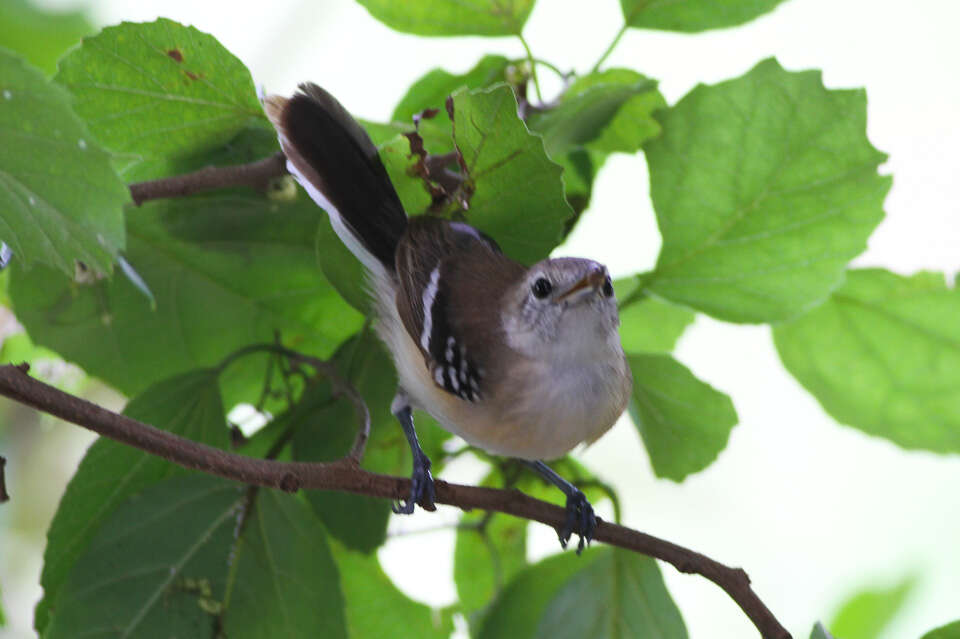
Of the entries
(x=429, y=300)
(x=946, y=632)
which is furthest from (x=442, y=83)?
(x=946, y=632)

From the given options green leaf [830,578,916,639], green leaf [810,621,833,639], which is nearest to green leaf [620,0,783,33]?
green leaf [810,621,833,639]

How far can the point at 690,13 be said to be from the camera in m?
0.70

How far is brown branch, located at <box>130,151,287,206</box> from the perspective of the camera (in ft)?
1.96

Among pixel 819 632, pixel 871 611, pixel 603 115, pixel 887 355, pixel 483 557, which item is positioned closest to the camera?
pixel 819 632

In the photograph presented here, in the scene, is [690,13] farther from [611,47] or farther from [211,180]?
[211,180]

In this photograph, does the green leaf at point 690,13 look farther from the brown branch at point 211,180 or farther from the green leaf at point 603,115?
the brown branch at point 211,180

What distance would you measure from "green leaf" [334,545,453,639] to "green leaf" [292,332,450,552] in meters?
0.07

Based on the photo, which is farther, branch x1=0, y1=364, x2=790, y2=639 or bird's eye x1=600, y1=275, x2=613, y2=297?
bird's eye x1=600, y1=275, x2=613, y2=297

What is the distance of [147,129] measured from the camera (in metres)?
0.62

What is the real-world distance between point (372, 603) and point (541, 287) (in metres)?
0.26

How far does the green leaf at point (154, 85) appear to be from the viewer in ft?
1.94

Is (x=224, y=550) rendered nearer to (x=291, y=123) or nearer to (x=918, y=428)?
(x=291, y=123)

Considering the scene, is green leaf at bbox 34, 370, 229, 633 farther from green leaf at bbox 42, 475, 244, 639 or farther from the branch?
the branch

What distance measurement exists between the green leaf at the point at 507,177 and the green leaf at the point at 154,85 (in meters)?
0.15
